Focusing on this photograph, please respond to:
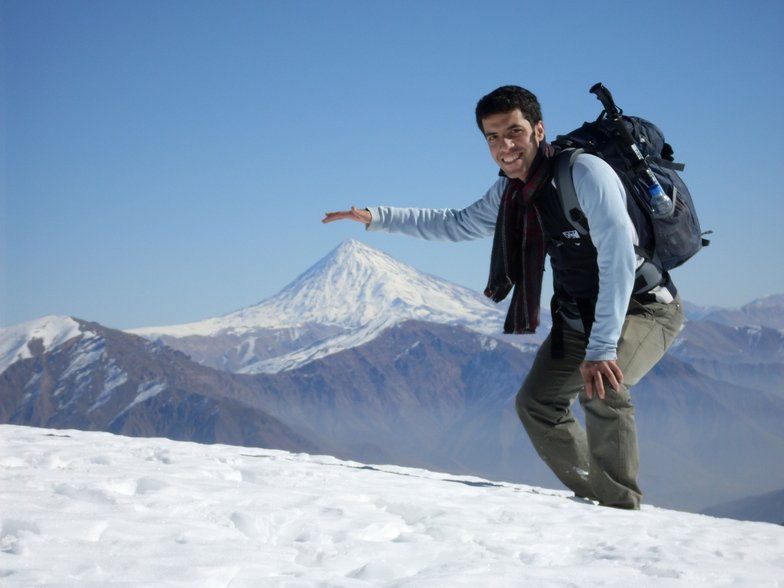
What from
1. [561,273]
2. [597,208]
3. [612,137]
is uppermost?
[612,137]

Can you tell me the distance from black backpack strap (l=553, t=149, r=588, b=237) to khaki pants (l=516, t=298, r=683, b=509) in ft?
2.12

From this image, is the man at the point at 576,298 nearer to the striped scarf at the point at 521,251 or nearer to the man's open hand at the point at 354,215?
the striped scarf at the point at 521,251

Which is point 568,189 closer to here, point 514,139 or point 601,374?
point 514,139

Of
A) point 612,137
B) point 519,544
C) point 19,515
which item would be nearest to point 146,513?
point 19,515

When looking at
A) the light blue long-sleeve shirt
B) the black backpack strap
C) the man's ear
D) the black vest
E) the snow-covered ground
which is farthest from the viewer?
the man's ear

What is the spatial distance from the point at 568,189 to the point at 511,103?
58cm

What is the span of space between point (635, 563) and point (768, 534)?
4.65ft

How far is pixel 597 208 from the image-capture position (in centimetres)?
360

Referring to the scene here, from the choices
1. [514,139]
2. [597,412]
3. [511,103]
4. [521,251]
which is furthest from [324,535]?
[511,103]

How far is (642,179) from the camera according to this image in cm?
384

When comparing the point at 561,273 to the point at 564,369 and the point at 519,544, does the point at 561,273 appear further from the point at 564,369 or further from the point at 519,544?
the point at 519,544

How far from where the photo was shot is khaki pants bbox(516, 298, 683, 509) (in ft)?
13.3

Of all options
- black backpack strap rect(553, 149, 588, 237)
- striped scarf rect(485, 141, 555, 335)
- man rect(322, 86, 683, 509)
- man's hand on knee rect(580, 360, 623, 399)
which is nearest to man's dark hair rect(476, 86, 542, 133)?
man rect(322, 86, 683, 509)

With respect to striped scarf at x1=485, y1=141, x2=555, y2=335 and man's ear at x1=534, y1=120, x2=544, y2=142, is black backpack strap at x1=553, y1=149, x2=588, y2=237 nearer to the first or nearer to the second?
striped scarf at x1=485, y1=141, x2=555, y2=335
